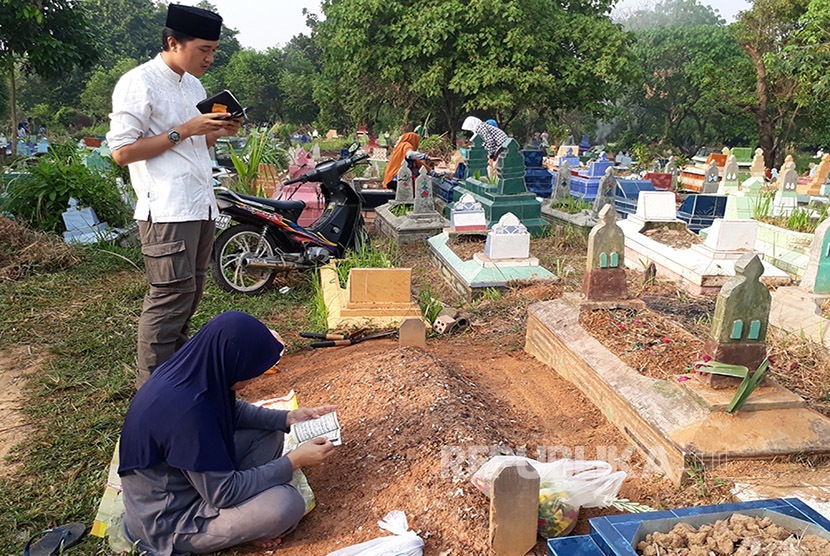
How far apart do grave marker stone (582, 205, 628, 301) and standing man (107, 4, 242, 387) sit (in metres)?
2.04

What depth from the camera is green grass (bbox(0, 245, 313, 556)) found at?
246cm

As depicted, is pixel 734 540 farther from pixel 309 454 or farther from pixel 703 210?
pixel 703 210

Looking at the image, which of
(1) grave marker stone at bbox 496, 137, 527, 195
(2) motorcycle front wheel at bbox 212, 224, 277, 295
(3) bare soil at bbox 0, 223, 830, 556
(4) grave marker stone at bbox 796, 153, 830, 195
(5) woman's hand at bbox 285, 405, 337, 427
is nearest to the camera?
(3) bare soil at bbox 0, 223, 830, 556

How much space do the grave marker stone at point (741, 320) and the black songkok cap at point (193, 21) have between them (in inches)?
95.2

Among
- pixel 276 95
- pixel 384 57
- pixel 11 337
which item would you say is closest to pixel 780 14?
pixel 384 57

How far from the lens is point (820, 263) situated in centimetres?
423

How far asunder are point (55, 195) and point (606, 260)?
5982 mm

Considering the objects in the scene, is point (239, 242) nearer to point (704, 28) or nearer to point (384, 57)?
point (384, 57)

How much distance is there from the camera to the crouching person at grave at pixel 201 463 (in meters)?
1.92

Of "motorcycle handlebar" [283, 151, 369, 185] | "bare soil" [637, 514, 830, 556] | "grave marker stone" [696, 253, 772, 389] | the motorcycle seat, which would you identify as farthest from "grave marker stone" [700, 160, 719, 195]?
"bare soil" [637, 514, 830, 556]

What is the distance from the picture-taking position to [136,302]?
4.89m

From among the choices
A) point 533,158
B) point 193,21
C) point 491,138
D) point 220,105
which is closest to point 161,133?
point 220,105

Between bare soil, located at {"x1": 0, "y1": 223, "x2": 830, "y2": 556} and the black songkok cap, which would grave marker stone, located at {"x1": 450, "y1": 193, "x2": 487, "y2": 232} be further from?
the black songkok cap

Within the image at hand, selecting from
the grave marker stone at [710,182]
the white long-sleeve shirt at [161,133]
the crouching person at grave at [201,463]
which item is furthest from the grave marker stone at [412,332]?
the grave marker stone at [710,182]
